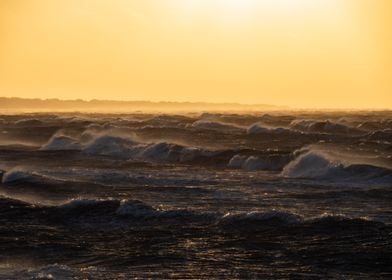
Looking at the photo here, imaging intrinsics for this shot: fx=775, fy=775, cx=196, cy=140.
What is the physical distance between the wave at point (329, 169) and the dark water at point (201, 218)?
1.8 inches

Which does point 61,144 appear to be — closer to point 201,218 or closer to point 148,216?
point 148,216

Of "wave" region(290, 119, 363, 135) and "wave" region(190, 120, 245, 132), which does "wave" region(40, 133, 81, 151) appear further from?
"wave" region(290, 119, 363, 135)

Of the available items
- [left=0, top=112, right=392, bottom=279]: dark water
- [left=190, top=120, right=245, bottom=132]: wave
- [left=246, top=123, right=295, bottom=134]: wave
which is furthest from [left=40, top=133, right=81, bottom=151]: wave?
[left=190, top=120, right=245, bottom=132]: wave

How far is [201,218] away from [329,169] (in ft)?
38.4

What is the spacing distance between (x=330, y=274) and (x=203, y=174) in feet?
53.4

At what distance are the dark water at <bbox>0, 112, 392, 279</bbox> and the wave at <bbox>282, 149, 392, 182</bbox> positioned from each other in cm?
5

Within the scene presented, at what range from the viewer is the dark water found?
13.8 m

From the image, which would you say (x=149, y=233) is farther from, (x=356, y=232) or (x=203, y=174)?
(x=203, y=174)

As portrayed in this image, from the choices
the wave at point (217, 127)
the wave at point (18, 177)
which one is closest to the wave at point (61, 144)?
the wave at point (18, 177)

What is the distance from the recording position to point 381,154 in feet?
122

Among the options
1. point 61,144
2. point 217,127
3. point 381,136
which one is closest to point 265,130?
point 217,127

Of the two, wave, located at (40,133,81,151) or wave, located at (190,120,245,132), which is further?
wave, located at (190,120,245,132)

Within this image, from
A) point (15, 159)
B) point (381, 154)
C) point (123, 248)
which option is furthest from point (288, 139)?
point (123, 248)

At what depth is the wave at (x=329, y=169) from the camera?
27.0 m
